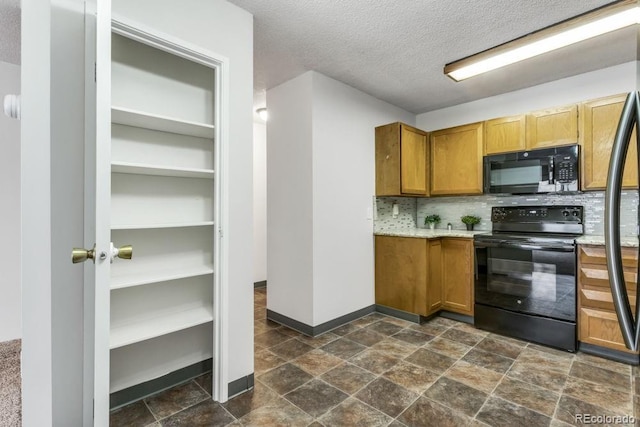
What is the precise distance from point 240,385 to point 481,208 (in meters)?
3.24

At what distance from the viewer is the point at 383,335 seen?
9.56ft

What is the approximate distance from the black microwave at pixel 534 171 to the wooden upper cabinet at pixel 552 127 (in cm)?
9

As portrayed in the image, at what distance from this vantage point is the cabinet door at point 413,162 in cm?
343

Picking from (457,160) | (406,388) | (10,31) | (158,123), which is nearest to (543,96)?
(457,160)

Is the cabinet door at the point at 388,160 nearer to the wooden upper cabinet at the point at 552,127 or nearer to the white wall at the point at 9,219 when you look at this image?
the wooden upper cabinet at the point at 552,127

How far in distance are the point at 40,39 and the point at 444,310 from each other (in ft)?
12.3

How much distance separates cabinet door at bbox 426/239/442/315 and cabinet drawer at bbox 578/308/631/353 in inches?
46.5

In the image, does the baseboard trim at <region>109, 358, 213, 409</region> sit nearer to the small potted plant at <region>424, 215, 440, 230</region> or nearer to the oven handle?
the oven handle

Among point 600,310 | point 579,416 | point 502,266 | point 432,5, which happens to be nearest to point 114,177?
point 432,5

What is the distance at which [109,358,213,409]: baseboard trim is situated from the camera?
1816 millimetres

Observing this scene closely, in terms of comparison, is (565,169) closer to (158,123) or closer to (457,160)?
(457,160)

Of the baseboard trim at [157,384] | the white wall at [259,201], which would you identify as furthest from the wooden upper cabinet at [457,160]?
the baseboard trim at [157,384]

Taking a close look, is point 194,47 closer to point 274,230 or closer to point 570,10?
point 274,230

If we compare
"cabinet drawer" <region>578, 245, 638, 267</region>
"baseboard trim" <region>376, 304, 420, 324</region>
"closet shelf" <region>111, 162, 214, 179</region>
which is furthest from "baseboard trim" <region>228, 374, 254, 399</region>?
"cabinet drawer" <region>578, 245, 638, 267</region>
